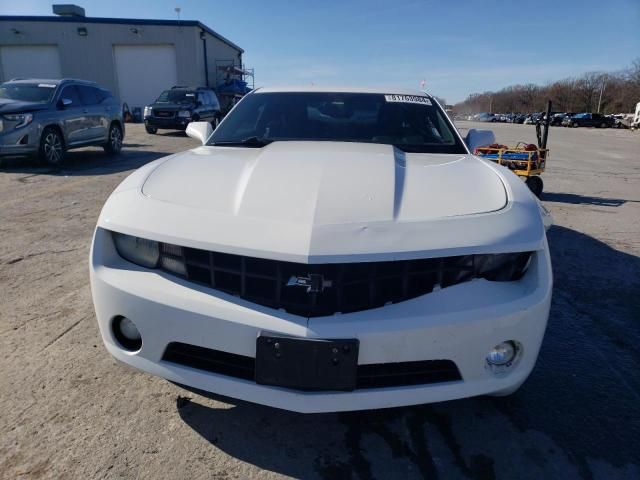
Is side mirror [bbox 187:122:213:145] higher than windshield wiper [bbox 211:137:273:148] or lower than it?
higher

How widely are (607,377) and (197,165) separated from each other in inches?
95.0

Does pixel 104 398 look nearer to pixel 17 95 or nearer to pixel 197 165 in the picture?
pixel 197 165

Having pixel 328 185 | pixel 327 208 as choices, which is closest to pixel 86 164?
pixel 328 185

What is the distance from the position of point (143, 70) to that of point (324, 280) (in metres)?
29.9

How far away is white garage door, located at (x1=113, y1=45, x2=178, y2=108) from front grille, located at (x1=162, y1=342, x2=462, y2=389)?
2876 cm

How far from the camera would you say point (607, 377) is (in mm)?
2357

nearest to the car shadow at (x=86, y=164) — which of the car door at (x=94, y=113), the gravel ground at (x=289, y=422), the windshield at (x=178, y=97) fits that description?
the car door at (x=94, y=113)

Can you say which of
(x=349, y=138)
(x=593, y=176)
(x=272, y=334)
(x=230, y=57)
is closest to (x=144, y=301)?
(x=272, y=334)

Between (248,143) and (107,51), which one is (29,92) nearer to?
(248,143)

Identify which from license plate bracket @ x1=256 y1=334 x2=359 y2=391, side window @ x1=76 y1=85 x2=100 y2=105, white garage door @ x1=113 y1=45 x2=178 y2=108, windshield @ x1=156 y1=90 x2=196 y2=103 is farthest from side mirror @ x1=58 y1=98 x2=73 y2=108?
white garage door @ x1=113 y1=45 x2=178 y2=108

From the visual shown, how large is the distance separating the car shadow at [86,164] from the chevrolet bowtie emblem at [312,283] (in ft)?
24.9

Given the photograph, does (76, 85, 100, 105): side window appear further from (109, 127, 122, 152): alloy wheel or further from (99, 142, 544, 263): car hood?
(99, 142, 544, 263): car hood

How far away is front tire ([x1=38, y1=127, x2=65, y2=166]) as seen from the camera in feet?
27.1

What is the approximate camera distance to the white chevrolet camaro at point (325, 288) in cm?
158
